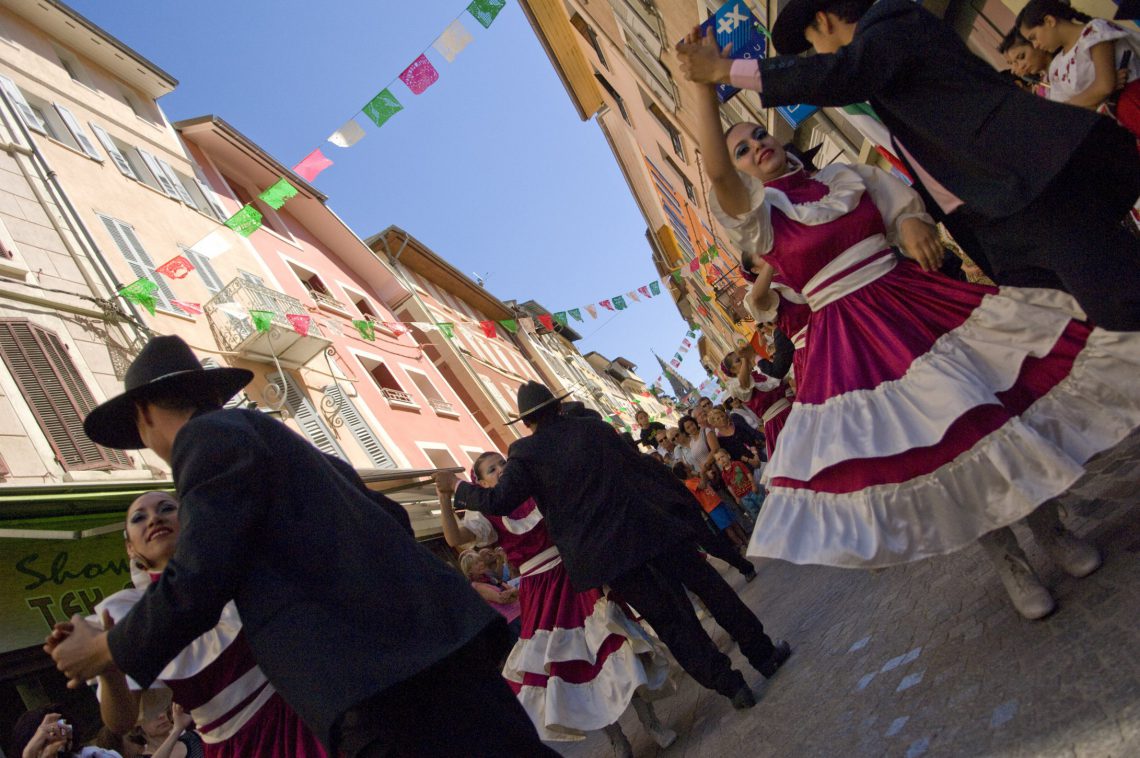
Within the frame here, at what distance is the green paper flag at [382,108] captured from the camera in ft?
28.7

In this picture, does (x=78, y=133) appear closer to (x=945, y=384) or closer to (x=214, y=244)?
(x=214, y=244)

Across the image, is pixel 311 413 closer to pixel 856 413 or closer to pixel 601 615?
pixel 601 615

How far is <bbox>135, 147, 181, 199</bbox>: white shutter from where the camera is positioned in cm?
1509

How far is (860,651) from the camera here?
2.95 metres

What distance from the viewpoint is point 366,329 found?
1842cm

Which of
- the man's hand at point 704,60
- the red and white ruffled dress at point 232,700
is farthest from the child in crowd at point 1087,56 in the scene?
the red and white ruffled dress at point 232,700

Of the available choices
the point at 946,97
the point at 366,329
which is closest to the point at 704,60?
the point at 946,97

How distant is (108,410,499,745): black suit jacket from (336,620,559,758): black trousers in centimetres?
7

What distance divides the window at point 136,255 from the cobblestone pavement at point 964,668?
11.6m

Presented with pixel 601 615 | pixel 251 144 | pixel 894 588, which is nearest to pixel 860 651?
pixel 894 588

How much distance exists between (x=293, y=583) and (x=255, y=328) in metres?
13.1

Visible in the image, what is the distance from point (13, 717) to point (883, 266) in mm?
7757

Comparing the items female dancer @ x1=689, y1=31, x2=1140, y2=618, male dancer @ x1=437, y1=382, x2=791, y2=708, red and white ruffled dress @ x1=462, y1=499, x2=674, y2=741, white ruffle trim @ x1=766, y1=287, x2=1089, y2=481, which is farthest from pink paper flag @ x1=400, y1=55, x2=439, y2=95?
white ruffle trim @ x1=766, y1=287, x2=1089, y2=481

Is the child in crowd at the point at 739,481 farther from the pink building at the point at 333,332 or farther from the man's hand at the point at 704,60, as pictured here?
the pink building at the point at 333,332
